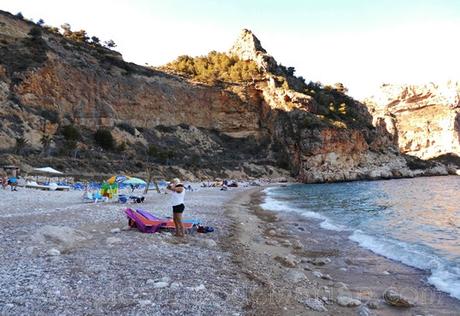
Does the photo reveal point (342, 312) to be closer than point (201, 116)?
Yes

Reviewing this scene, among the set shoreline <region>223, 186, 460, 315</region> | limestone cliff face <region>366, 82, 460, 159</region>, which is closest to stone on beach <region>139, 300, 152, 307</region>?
shoreline <region>223, 186, 460, 315</region>

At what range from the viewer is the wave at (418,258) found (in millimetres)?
7688

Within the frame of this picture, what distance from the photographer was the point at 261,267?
8242mm

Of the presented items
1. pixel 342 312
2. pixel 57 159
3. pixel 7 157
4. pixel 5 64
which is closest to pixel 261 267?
pixel 342 312

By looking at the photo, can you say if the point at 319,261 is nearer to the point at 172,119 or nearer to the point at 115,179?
the point at 115,179

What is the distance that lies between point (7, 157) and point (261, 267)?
35214 millimetres

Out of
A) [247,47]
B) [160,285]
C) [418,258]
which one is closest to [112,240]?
[160,285]

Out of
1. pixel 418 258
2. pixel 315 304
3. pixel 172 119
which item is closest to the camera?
pixel 315 304

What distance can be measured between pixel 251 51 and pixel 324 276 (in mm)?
104911

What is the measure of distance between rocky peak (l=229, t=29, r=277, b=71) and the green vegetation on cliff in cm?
167

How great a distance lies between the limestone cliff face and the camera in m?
164

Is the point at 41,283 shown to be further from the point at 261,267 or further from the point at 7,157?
the point at 7,157

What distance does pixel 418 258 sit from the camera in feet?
32.4

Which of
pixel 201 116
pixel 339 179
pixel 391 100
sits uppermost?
pixel 391 100
